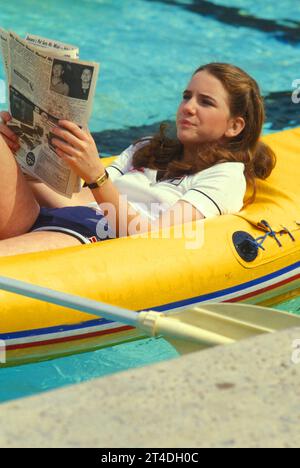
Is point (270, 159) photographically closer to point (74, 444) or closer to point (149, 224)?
point (149, 224)

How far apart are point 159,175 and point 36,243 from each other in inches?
23.3

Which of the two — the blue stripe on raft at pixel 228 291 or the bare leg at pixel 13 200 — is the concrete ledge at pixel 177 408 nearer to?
the blue stripe on raft at pixel 228 291

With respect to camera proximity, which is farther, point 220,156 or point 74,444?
point 220,156

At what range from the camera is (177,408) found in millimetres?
1589

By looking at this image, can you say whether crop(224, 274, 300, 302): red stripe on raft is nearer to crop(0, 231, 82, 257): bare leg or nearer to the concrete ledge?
crop(0, 231, 82, 257): bare leg

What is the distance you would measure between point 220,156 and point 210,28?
11.9 ft

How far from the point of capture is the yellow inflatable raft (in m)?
2.62

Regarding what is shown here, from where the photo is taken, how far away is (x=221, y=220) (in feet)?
9.87

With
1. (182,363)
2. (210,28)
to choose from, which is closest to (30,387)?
(182,363)

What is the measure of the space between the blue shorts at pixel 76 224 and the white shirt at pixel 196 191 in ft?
0.44

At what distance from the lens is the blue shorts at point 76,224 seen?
2.92 metres

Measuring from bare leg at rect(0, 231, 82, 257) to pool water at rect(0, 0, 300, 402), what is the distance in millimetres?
1916

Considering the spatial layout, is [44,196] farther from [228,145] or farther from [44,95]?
[228,145]

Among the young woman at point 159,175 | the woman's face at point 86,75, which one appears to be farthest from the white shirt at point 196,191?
the woman's face at point 86,75
